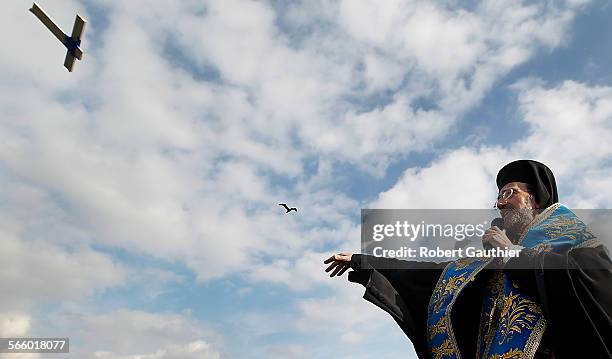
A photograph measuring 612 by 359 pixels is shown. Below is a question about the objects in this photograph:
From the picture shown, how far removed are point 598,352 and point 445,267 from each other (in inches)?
90.8

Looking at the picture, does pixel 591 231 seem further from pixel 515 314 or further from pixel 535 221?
pixel 515 314

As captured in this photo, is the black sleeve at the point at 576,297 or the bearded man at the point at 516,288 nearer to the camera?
the black sleeve at the point at 576,297

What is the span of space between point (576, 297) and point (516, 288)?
30.9 inches

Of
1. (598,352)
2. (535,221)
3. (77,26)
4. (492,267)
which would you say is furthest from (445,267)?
(77,26)

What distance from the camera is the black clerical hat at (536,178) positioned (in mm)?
7125

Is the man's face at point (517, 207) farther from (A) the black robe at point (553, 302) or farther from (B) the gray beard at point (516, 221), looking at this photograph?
(A) the black robe at point (553, 302)

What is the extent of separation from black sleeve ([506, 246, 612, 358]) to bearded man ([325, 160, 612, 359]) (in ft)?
0.03

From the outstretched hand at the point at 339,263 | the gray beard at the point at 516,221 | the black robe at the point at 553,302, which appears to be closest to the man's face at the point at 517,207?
the gray beard at the point at 516,221

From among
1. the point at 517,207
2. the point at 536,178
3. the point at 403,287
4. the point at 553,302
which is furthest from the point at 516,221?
the point at 403,287

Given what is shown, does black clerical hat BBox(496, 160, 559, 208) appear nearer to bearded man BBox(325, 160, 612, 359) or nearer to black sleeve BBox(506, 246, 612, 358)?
bearded man BBox(325, 160, 612, 359)

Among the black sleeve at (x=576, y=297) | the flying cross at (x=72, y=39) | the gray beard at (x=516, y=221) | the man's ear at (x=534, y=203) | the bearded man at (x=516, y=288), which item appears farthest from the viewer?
the flying cross at (x=72, y=39)

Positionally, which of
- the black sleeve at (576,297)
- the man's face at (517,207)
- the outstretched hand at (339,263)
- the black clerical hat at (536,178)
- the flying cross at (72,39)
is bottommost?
the black sleeve at (576,297)

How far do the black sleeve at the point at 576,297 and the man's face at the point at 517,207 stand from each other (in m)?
0.93

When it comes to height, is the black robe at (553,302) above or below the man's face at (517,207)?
below
